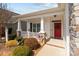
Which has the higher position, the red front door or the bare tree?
the bare tree

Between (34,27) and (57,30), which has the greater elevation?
(34,27)

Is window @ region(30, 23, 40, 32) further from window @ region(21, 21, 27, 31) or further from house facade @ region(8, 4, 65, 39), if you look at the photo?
window @ region(21, 21, 27, 31)

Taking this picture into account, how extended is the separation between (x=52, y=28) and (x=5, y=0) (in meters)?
10.2

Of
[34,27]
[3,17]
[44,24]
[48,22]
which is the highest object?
[3,17]

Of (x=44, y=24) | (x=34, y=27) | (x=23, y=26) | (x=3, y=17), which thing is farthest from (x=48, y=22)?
(x=23, y=26)

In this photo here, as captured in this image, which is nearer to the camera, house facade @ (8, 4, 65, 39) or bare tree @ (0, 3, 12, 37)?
house facade @ (8, 4, 65, 39)

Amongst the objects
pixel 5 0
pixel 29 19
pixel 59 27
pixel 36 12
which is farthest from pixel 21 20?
→ pixel 5 0

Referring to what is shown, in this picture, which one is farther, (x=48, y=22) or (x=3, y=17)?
(x=48, y=22)

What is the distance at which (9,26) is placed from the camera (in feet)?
49.6

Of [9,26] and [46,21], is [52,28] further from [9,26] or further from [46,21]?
[9,26]

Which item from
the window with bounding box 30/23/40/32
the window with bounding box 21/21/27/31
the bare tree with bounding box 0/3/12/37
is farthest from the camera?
the window with bounding box 21/21/27/31

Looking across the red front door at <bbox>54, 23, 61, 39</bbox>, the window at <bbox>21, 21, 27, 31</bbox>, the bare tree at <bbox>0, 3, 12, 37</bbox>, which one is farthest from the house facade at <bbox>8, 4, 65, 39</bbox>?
the bare tree at <bbox>0, 3, 12, 37</bbox>

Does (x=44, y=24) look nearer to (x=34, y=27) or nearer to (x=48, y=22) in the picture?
(x=48, y=22)

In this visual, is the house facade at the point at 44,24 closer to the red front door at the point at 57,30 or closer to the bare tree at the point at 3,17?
the red front door at the point at 57,30
